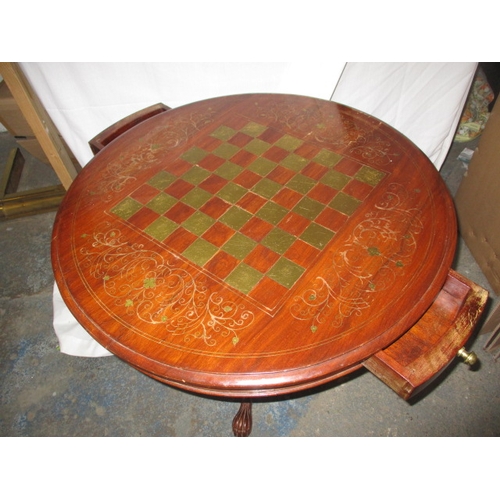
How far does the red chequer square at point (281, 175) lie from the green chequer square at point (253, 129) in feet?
0.84

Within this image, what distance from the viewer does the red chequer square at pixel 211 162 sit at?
4.87 feet

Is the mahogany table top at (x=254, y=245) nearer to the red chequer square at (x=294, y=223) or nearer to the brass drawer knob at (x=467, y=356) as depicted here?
the red chequer square at (x=294, y=223)

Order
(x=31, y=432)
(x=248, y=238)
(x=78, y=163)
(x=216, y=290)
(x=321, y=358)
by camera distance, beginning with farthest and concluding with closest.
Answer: (x=78, y=163), (x=31, y=432), (x=248, y=238), (x=216, y=290), (x=321, y=358)

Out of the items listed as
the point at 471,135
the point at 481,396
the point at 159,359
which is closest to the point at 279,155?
the point at 159,359

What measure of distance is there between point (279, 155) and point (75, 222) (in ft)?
2.70

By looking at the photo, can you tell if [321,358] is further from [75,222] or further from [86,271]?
[75,222]

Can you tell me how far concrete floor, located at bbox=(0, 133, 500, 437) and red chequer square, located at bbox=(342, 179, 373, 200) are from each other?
919mm

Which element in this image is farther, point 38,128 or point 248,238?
point 38,128

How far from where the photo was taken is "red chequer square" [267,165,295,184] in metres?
1.41

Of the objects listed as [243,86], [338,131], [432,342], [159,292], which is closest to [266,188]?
[338,131]

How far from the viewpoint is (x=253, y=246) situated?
120 centimetres

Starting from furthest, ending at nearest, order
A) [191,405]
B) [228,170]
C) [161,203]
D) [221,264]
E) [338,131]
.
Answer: [191,405] < [338,131] < [228,170] < [161,203] < [221,264]

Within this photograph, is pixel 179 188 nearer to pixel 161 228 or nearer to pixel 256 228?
pixel 161 228

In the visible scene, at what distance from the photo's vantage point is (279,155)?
1510 millimetres
